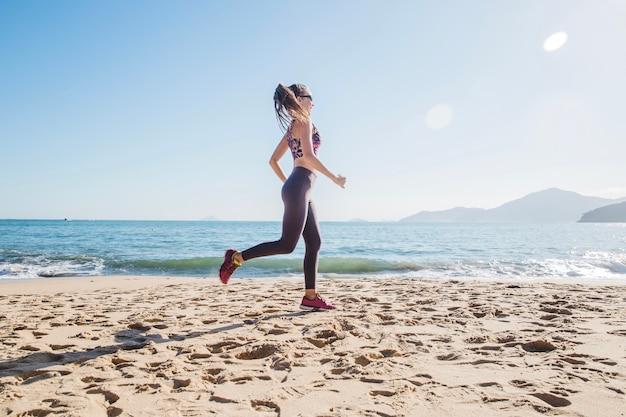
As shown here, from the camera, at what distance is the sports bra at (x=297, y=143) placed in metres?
3.68

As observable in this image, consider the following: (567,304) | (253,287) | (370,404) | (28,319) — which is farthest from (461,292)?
(28,319)

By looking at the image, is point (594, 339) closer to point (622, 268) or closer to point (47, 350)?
point (47, 350)

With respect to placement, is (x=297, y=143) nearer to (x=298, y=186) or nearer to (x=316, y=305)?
(x=298, y=186)

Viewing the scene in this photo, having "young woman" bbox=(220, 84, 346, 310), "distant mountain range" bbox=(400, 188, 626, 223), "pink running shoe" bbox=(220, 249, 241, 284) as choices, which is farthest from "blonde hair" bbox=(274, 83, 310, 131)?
"distant mountain range" bbox=(400, 188, 626, 223)

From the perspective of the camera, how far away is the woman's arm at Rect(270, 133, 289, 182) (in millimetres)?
3979

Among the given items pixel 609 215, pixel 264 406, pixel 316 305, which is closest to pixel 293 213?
pixel 316 305

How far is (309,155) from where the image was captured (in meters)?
3.59

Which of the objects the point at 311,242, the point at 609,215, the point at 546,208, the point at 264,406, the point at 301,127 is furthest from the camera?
the point at 546,208

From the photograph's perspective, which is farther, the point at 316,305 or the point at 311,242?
the point at 316,305

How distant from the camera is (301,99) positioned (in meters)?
3.76

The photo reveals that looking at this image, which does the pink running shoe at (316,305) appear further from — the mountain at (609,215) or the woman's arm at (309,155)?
the mountain at (609,215)

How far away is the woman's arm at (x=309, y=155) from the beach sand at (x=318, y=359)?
135 cm

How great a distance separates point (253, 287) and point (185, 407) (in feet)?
14.2

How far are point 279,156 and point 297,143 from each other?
447 millimetres
